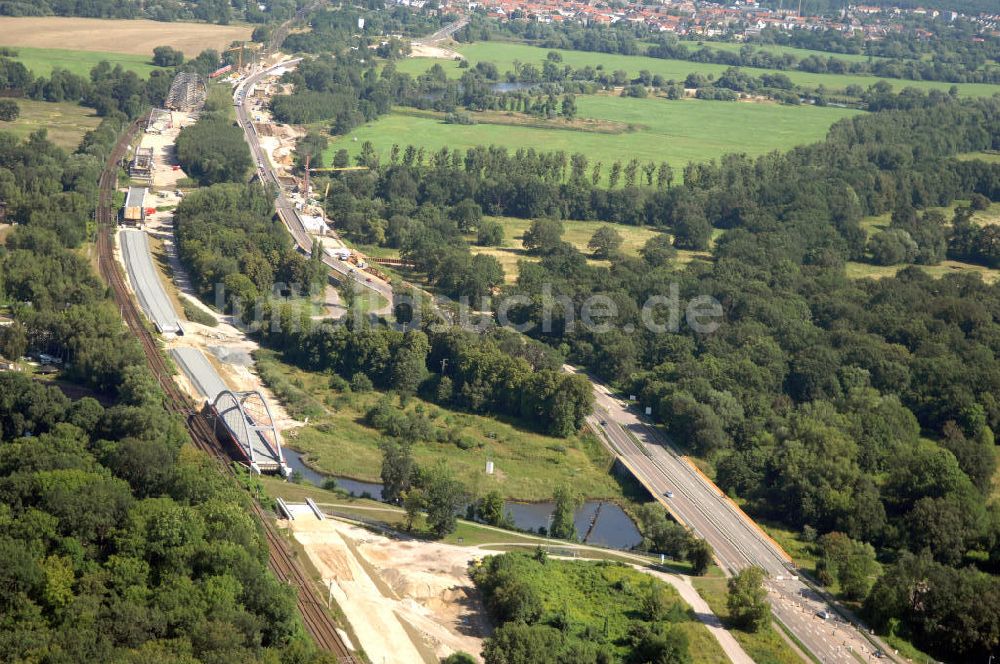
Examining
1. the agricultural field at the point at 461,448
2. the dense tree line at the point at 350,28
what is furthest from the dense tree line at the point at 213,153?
the dense tree line at the point at 350,28

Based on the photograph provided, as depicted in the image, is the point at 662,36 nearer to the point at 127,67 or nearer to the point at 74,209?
the point at 127,67

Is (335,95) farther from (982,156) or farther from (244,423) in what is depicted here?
(244,423)

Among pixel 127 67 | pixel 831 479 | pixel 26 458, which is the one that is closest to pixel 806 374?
pixel 831 479

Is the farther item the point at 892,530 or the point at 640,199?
the point at 640,199

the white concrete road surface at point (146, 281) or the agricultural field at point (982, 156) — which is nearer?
the white concrete road surface at point (146, 281)

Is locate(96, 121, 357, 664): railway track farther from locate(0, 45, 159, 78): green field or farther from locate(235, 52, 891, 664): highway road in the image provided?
locate(0, 45, 159, 78): green field

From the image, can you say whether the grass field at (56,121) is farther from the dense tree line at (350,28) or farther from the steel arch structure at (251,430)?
the steel arch structure at (251,430)

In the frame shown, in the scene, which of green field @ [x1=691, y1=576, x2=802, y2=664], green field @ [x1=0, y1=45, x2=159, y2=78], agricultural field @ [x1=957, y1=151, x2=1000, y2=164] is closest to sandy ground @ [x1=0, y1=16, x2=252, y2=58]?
green field @ [x1=0, y1=45, x2=159, y2=78]
